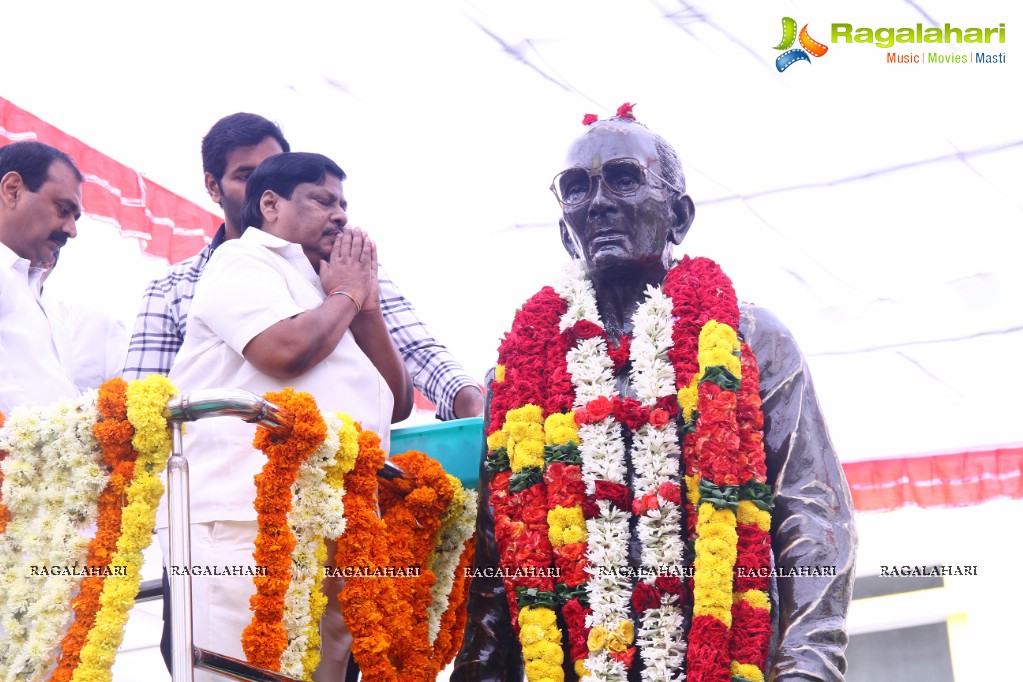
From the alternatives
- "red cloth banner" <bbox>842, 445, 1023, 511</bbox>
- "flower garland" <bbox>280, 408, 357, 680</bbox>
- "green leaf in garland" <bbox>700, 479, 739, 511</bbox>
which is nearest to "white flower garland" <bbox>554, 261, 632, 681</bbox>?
"green leaf in garland" <bbox>700, 479, 739, 511</bbox>

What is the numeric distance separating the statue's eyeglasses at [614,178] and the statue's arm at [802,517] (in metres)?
0.43

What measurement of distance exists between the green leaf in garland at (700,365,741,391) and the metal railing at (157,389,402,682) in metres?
0.92

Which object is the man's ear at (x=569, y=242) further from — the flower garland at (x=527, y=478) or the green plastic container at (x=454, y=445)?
the green plastic container at (x=454, y=445)

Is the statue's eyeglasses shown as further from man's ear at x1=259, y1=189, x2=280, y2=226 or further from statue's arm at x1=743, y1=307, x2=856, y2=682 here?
man's ear at x1=259, y1=189, x2=280, y2=226

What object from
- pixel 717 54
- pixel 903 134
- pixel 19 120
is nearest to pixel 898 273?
pixel 903 134

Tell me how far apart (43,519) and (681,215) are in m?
1.66

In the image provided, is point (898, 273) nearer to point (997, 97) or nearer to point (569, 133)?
point (997, 97)

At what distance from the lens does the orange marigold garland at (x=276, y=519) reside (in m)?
2.55

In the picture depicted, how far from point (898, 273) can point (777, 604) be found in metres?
6.41

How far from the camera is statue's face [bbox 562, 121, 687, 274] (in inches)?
120

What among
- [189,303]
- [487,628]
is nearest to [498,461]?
[487,628]

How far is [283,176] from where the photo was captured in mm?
3434

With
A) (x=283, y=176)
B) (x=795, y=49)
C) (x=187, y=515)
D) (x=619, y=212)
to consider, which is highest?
(x=795, y=49)

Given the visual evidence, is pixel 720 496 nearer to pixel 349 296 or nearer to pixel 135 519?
pixel 349 296
